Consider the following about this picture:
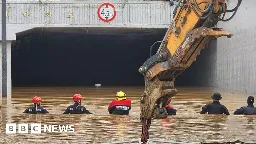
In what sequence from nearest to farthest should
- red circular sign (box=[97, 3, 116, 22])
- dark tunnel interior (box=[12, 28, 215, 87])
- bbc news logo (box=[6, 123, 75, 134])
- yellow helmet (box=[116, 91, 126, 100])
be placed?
bbc news logo (box=[6, 123, 75, 134]) → yellow helmet (box=[116, 91, 126, 100]) → red circular sign (box=[97, 3, 116, 22]) → dark tunnel interior (box=[12, 28, 215, 87])

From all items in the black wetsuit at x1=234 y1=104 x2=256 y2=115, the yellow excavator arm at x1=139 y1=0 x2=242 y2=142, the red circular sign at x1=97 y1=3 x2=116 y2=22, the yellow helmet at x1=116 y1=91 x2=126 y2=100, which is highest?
the red circular sign at x1=97 y1=3 x2=116 y2=22

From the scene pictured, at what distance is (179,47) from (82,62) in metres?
50.4

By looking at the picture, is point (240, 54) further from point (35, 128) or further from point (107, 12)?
point (35, 128)

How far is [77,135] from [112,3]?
82.2ft

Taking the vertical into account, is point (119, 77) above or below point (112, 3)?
below

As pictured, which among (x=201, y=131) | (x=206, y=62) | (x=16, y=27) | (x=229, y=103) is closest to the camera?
(x=201, y=131)

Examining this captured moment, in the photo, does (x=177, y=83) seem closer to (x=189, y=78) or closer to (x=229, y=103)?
(x=189, y=78)

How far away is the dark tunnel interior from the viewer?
55750 millimetres

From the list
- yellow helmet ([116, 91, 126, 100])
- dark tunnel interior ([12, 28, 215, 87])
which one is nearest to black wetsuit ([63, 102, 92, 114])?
yellow helmet ([116, 91, 126, 100])

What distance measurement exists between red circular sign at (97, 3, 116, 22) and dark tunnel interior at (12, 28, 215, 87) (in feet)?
48.8

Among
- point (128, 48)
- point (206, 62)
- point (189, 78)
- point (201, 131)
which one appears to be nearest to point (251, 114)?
point (201, 131)

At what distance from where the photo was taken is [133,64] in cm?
6194

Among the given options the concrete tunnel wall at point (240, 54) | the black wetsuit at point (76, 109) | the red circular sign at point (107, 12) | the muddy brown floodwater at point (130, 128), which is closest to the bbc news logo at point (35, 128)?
the muddy brown floodwater at point (130, 128)

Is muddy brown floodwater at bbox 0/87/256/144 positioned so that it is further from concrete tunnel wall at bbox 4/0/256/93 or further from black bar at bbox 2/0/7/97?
concrete tunnel wall at bbox 4/0/256/93
